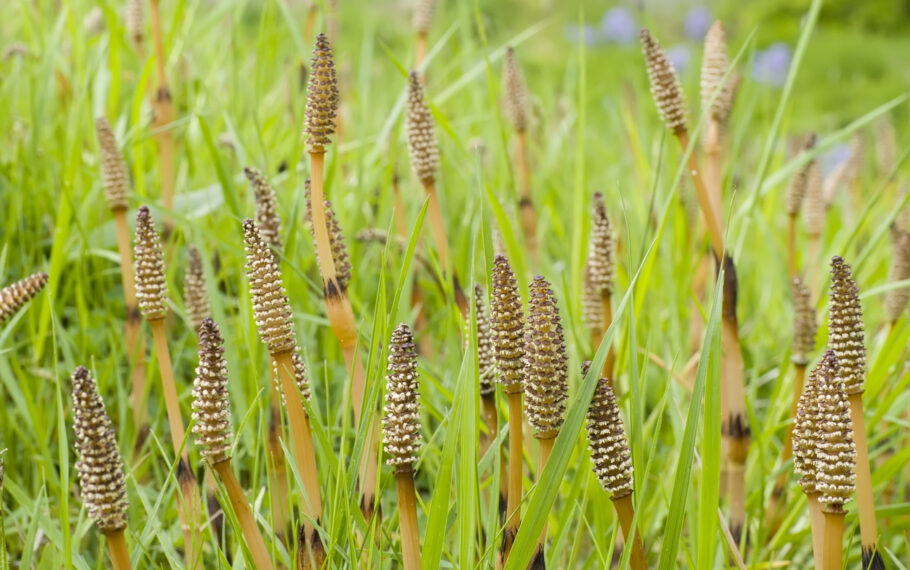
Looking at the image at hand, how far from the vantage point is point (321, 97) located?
1.09 meters

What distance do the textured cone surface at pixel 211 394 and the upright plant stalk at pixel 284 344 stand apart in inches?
2.6

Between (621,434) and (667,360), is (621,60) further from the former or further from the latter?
(621,434)

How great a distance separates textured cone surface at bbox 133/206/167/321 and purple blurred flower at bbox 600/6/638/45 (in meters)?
5.71

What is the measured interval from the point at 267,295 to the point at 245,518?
251mm

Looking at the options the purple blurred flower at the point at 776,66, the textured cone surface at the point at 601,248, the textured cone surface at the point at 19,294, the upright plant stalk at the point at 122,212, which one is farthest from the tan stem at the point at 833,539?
the purple blurred flower at the point at 776,66

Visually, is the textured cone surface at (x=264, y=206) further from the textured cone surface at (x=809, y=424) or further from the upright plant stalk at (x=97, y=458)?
the textured cone surface at (x=809, y=424)

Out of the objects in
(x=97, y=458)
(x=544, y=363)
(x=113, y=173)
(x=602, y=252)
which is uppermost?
(x=113, y=173)

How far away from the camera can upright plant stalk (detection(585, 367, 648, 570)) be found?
960mm

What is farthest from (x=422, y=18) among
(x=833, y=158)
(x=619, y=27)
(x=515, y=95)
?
(x=619, y=27)

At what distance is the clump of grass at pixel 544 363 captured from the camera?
3.07 feet

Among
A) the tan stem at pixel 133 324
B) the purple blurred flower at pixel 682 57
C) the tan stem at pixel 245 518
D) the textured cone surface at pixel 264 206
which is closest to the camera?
the tan stem at pixel 245 518

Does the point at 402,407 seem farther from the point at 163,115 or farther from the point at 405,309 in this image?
the point at 163,115

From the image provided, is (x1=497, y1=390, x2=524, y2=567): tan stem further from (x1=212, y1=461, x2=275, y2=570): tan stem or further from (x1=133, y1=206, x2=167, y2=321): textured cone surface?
(x1=133, y1=206, x2=167, y2=321): textured cone surface

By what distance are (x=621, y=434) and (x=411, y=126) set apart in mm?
657
